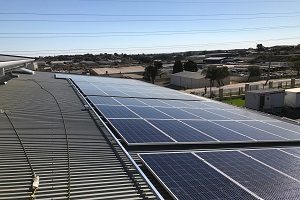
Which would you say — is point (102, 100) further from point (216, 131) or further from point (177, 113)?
point (216, 131)

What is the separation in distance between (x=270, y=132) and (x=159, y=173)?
9.23 meters

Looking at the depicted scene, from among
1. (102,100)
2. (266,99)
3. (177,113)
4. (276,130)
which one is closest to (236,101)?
(266,99)

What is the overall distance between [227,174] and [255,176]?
86cm

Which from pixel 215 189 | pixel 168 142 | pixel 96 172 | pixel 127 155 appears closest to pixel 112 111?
pixel 168 142

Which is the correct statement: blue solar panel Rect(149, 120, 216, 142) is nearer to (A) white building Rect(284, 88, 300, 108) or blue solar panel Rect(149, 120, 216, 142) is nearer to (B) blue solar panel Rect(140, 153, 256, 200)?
(B) blue solar panel Rect(140, 153, 256, 200)

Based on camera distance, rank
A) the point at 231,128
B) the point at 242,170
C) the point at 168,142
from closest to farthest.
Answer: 1. the point at 242,170
2. the point at 168,142
3. the point at 231,128

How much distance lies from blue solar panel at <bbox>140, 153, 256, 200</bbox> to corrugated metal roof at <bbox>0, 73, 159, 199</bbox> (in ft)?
2.31

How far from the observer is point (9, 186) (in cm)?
845

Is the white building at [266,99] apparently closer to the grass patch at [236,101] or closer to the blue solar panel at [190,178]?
the grass patch at [236,101]

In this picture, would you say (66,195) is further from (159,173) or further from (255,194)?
(255,194)

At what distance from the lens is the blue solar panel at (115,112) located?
16.9m

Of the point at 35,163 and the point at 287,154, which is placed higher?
the point at 35,163

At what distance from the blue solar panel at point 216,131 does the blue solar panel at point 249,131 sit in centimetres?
66

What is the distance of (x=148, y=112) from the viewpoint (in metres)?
18.7
